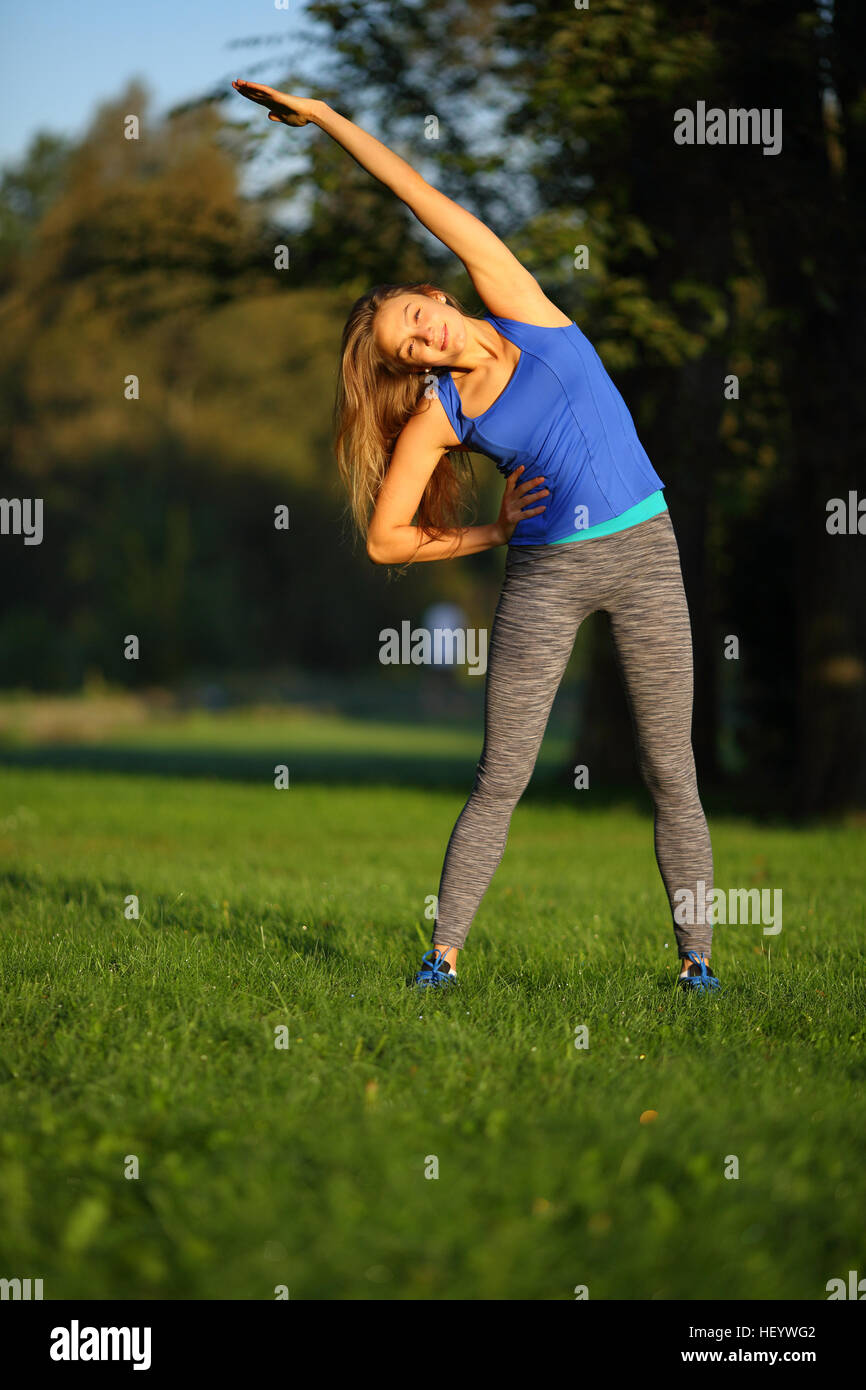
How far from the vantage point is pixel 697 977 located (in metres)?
4.03

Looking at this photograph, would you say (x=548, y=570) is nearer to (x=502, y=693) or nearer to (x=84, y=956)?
(x=502, y=693)

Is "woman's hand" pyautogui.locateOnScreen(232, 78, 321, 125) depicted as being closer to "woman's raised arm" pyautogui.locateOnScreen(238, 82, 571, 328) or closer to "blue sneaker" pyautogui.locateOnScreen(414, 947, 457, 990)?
"woman's raised arm" pyautogui.locateOnScreen(238, 82, 571, 328)

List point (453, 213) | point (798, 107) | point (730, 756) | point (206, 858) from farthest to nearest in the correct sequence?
point (730, 756) → point (798, 107) → point (206, 858) → point (453, 213)

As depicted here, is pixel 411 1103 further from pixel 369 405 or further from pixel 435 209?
Result: pixel 435 209

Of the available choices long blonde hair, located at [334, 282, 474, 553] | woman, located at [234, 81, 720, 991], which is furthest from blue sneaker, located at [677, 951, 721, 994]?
long blonde hair, located at [334, 282, 474, 553]

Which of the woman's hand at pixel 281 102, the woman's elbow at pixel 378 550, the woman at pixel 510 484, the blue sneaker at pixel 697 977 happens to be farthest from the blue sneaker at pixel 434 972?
the woman's hand at pixel 281 102

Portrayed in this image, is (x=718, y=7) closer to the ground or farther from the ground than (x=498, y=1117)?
farther from the ground

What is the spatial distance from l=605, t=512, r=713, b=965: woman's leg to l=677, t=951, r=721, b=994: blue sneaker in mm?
27

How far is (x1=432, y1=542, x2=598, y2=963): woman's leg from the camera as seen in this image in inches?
149

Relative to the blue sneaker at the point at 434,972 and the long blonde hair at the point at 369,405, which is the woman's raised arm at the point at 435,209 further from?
the blue sneaker at the point at 434,972

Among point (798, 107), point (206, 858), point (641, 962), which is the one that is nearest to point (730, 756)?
point (798, 107)

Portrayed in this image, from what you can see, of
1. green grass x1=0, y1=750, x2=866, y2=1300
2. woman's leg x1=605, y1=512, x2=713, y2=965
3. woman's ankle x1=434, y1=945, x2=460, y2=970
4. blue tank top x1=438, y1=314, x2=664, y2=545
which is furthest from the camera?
woman's ankle x1=434, y1=945, x2=460, y2=970

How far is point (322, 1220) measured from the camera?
2330mm

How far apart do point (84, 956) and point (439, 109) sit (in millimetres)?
10957
